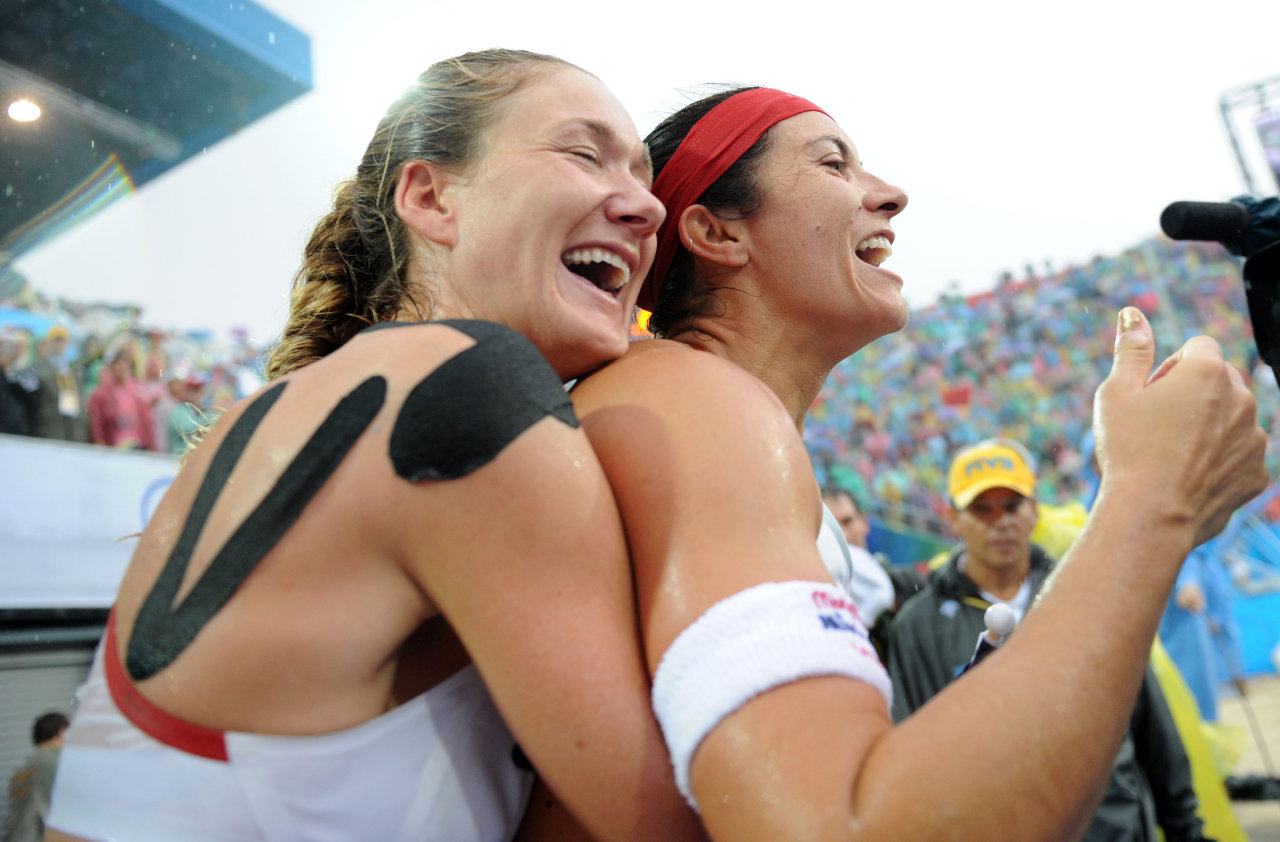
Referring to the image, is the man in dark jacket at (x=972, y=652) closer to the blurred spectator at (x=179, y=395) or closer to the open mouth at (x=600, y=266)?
the open mouth at (x=600, y=266)

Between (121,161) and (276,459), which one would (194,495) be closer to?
(276,459)

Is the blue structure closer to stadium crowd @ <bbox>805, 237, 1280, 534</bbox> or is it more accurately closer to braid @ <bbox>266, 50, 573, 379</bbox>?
braid @ <bbox>266, 50, 573, 379</bbox>

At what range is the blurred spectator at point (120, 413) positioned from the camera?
8.03 meters

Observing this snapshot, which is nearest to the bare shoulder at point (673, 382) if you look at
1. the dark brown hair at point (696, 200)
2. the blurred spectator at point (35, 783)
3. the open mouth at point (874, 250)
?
the dark brown hair at point (696, 200)

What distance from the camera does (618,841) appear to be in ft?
3.29

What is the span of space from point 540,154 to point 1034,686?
110cm

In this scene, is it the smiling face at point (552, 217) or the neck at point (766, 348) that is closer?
the smiling face at point (552, 217)

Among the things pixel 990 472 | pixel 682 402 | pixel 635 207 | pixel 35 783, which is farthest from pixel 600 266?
pixel 35 783

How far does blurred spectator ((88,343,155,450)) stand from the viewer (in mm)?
8031

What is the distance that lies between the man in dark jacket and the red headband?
2396 millimetres

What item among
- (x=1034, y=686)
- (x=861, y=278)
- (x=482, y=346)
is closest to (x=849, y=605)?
(x=1034, y=686)

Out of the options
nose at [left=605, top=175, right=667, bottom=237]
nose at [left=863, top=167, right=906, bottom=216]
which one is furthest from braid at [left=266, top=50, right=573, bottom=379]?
nose at [left=863, top=167, right=906, bottom=216]

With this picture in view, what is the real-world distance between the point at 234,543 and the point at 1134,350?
48.2 inches

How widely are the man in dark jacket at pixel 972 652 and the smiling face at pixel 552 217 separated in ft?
9.05
